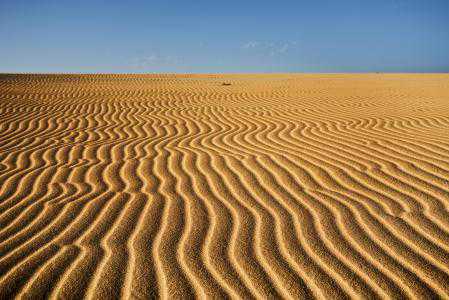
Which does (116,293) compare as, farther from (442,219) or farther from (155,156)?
(155,156)

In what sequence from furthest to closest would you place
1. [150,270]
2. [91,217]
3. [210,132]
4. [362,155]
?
[210,132], [362,155], [91,217], [150,270]

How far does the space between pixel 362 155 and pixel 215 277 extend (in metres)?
3.15

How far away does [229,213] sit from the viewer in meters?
3.25

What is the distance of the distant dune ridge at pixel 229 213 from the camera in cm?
229

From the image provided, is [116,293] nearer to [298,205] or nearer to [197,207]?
[197,207]

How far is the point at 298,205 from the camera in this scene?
11.1 ft

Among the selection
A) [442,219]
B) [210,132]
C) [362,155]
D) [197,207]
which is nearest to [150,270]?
[197,207]

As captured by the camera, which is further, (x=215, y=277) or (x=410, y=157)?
(x=410, y=157)

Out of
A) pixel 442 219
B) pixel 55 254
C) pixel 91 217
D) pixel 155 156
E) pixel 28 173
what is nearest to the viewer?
pixel 55 254

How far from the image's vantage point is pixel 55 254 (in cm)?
261

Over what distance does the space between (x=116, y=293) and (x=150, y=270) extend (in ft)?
0.86

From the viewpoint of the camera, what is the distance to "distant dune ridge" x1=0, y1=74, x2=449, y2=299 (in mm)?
2291

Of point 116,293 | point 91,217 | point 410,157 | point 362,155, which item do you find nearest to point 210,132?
point 362,155

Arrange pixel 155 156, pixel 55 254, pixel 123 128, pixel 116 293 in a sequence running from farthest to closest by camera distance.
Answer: pixel 123 128 → pixel 155 156 → pixel 55 254 → pixel 116 293
